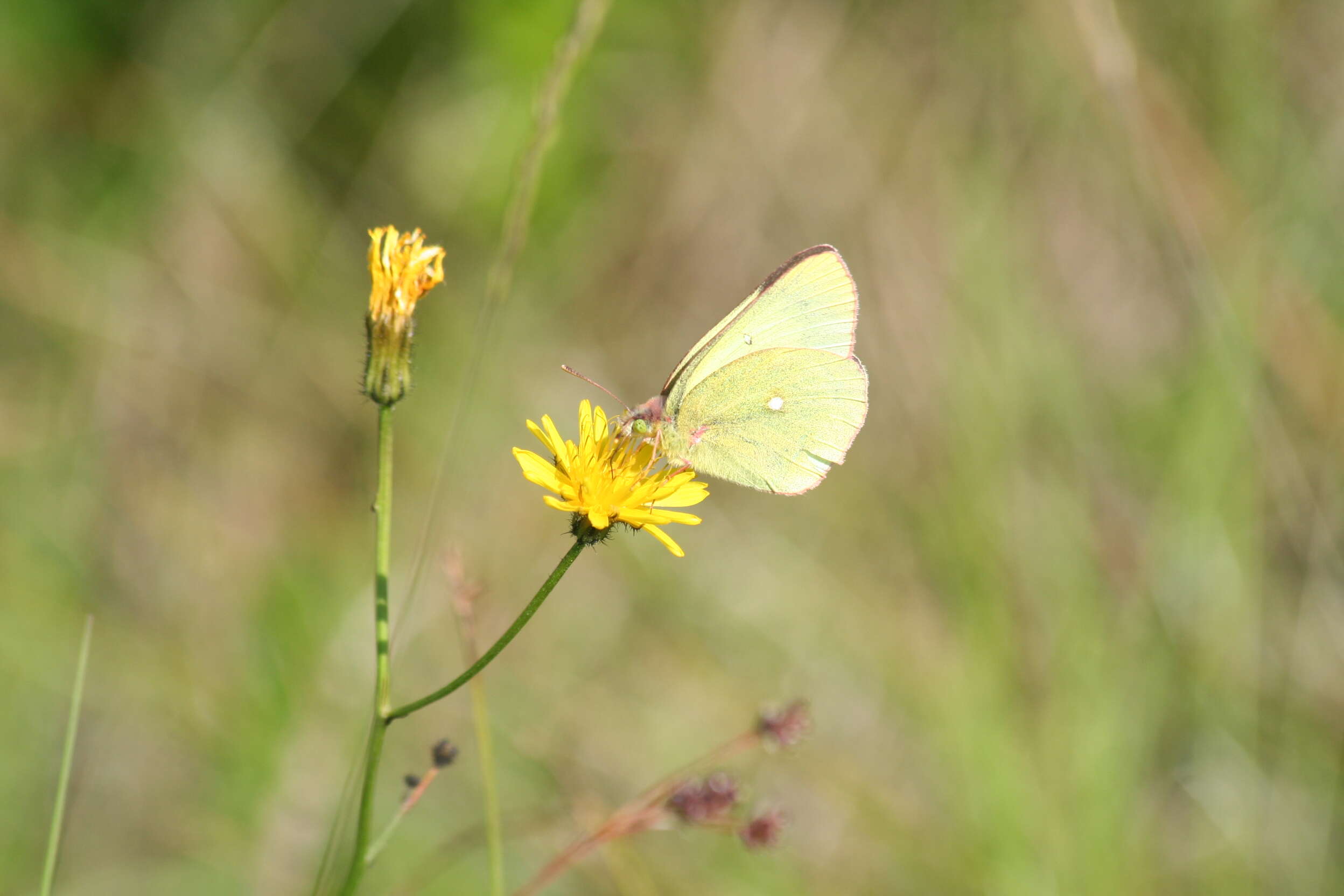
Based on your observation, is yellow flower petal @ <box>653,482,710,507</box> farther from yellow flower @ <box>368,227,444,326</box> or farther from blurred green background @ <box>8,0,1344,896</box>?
blurred green background @ <box>8,0,1344,896</box>

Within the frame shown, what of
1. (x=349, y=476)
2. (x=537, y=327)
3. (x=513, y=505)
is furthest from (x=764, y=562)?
(x=349, y=476)

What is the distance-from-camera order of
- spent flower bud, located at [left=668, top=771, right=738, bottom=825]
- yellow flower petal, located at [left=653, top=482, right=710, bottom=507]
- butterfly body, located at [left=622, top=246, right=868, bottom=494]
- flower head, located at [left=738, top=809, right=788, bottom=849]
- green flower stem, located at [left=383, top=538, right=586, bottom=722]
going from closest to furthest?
green flower stem, located at [left=383, top=538, right=586, bottom=722] → spent flower bud, located at [left=668, top=771, right=738, bottom=825] → flower head, located at [left=738, top=809, right=788, bottom=849] → yellow flower petal, located at [left=653, top=482, right=710, bottom=507] → butterfly body, located at [left=622, top=246, right=868, bottom=494]

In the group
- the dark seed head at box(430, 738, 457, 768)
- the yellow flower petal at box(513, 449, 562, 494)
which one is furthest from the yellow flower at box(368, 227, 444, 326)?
the dark seed head at box(430, 738, 457, 768)

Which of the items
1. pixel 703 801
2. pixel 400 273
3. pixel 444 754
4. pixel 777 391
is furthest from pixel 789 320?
pixel 444 754

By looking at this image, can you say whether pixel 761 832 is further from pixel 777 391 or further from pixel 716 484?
pixel 716 484

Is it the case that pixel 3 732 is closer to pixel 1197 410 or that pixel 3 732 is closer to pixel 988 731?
pixel 988 731

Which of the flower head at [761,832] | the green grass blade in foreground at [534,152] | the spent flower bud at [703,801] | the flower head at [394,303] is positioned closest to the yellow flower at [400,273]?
the flower head at [394,303]

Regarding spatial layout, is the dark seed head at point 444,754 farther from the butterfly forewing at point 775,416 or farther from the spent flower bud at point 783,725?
the butterfly forewing at point 775,416
